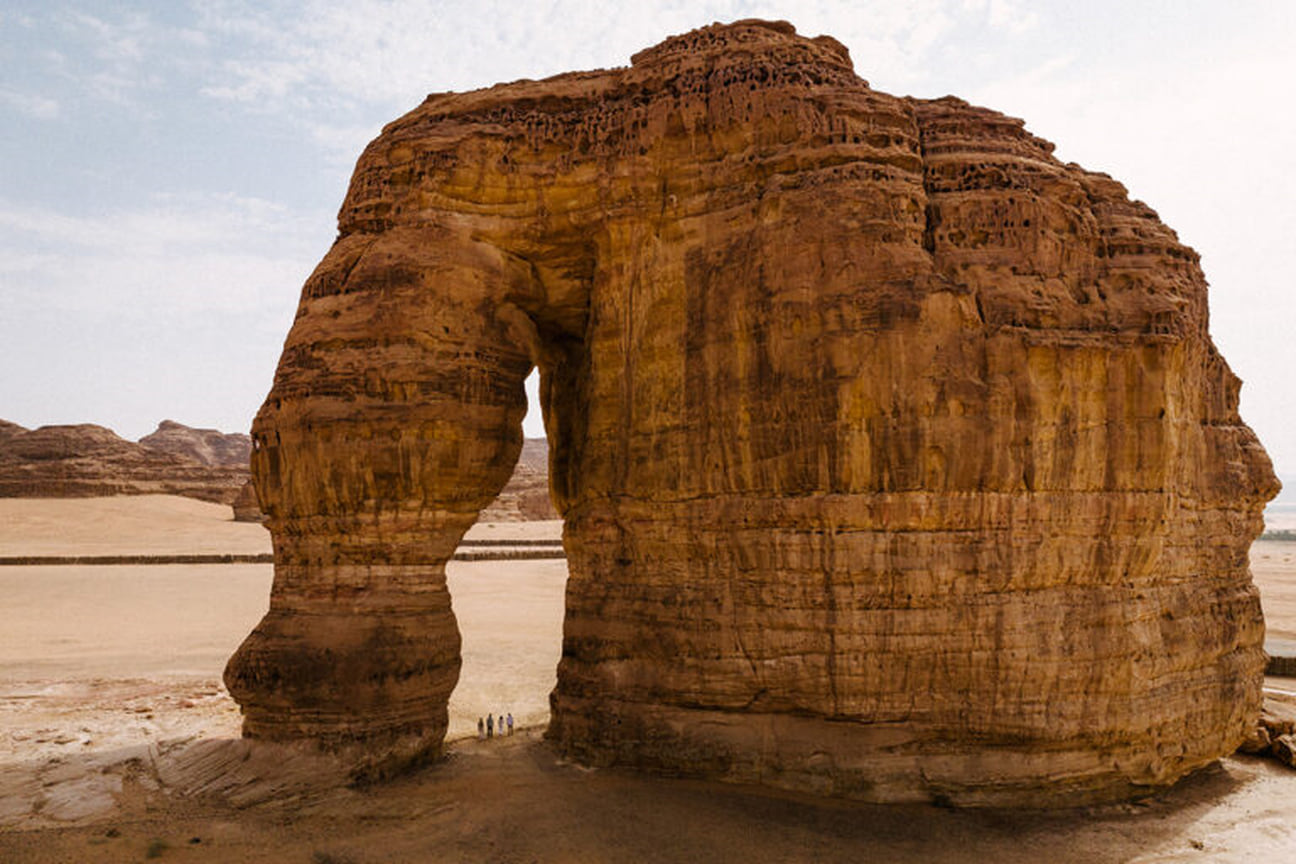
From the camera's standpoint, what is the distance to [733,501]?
30.7ft

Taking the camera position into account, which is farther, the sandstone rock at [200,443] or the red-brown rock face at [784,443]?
the sandstone rock at [200,443]

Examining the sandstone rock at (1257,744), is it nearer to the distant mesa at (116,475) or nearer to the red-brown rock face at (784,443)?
the red-brown rock face at (784,443)

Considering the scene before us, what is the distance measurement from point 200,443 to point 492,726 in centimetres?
11241

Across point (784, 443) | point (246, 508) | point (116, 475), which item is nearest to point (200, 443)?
point (116, 475)

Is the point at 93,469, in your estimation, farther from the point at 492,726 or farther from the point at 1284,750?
the point at 1284,750

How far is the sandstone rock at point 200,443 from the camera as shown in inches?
4131

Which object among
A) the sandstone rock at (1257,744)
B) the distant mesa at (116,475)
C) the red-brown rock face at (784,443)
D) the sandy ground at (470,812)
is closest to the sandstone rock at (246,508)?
the distant mesa at (116,475)

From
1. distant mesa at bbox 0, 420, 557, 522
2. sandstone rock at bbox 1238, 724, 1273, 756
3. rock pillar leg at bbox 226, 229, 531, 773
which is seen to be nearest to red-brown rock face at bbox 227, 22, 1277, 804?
rock pillar leg at bbox 226, 229, 531, 773

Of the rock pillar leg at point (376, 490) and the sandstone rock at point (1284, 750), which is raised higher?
the rock pillar leg at point (376, 490)

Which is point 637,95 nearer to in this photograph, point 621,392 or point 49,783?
point 621,392

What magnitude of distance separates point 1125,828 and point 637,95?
10.3m

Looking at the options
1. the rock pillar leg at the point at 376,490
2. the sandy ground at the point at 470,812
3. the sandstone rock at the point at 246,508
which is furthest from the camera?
the sandstone rock at the point at 246,508

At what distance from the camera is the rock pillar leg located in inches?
372

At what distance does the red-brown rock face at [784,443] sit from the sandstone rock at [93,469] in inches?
2486
